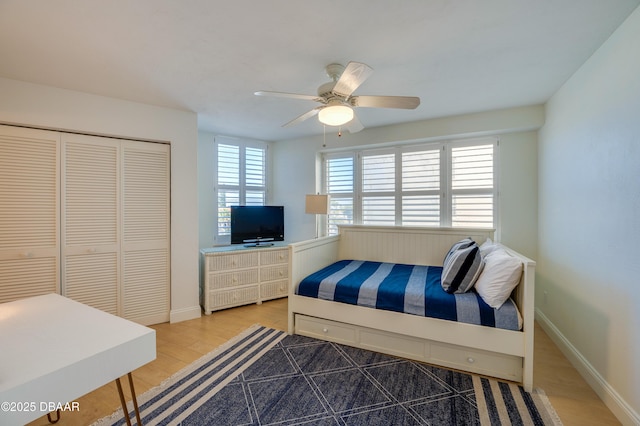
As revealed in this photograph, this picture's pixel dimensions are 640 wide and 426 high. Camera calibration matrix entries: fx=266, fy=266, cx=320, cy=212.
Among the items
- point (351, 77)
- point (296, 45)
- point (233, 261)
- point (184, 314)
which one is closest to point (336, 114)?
point (351, 77)

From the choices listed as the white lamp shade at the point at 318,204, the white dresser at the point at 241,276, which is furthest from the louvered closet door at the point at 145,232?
the white lamp shade at the point at 318,204

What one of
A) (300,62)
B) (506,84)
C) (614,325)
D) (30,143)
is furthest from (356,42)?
(30,143)

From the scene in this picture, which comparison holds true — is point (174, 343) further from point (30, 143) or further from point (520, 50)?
point (520, 50)

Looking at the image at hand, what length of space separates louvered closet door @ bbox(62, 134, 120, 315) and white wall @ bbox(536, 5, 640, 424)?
4.10 metres

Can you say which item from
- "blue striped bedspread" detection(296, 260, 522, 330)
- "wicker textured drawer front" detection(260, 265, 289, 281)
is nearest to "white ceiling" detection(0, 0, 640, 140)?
"blue striped bedspread" detection(296, 260, 522, 330)

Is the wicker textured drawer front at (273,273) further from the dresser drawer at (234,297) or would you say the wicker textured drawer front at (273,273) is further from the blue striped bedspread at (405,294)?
the blue striped bedspread at (405,294)

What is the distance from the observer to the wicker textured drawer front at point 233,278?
3.30 meters

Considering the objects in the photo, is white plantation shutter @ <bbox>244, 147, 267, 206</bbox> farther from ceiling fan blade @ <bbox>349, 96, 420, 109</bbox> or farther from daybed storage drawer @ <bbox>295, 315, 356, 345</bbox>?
ceiling fan blade @ <bbox>349, 96, 420, 109</bbox>

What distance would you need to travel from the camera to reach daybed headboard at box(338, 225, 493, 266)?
10.5 feet

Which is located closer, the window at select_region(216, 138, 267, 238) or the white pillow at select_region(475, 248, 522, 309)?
the white pillow at select_region(475, 248, 522, 309)

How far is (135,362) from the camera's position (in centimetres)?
104

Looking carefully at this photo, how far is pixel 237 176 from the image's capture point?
13.6 ft

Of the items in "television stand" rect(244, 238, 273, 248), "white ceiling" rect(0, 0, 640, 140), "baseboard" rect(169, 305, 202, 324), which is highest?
"white ceiling" rect(0, 0, 640, 140)

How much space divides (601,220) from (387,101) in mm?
1698
